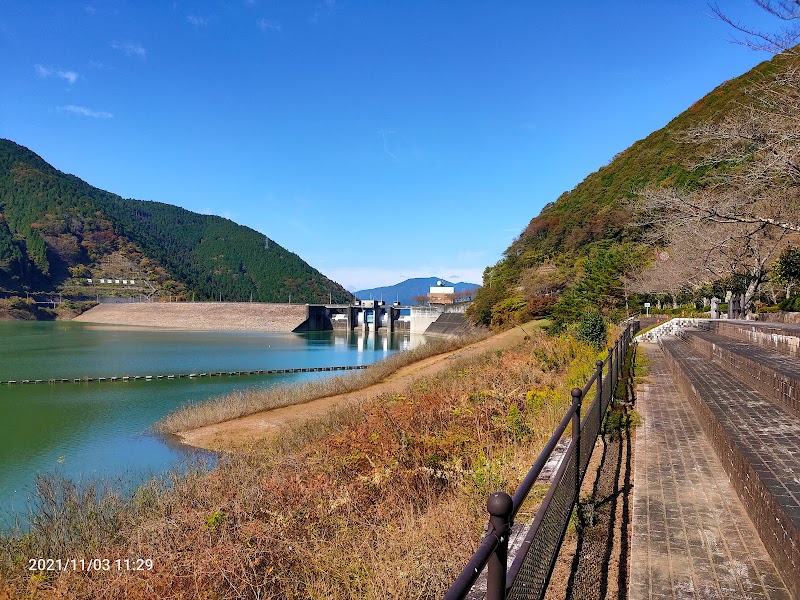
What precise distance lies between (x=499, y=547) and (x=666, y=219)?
11.3 metres

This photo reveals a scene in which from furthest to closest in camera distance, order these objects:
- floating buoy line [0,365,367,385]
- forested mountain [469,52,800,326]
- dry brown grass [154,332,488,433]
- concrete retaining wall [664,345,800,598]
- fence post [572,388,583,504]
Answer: floating buoy line [0,365,367,385]
dry brown grass [154,332,488,433]
forested mountain [469,52,800,326]
fence post [572,388,583,504]
concrete retaining wall [664,345,800,598]

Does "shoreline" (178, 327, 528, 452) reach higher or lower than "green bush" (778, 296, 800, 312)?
lower

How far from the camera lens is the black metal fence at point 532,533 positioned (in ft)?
5.37

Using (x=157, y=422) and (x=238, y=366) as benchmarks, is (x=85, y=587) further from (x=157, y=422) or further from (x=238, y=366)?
(x=238, y=366)

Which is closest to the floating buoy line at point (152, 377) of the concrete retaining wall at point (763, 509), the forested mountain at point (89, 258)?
the concrete retaining wall at point (763, 509)

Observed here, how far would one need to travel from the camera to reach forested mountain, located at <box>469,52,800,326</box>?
384 inches

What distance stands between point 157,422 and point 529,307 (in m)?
32.2

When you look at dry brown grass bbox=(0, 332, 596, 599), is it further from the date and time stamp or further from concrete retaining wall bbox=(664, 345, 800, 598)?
concrete retaining wall bbox=(664, 345, 800, 598)

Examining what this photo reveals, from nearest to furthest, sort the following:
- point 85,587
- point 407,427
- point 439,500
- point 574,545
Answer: point 574,545 → point 85,587 → point 439,500 → point 407,427

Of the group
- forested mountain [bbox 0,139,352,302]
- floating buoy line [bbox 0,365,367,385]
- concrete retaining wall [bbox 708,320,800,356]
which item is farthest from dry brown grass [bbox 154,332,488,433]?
forested mountain [bbox 0,139,352,302]

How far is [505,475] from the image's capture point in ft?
17.4

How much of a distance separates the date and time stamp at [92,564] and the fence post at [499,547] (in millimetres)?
4728

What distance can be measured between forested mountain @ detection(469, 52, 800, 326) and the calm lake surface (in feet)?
47.7

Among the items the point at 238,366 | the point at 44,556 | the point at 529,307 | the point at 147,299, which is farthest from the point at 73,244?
the point at 44,556
